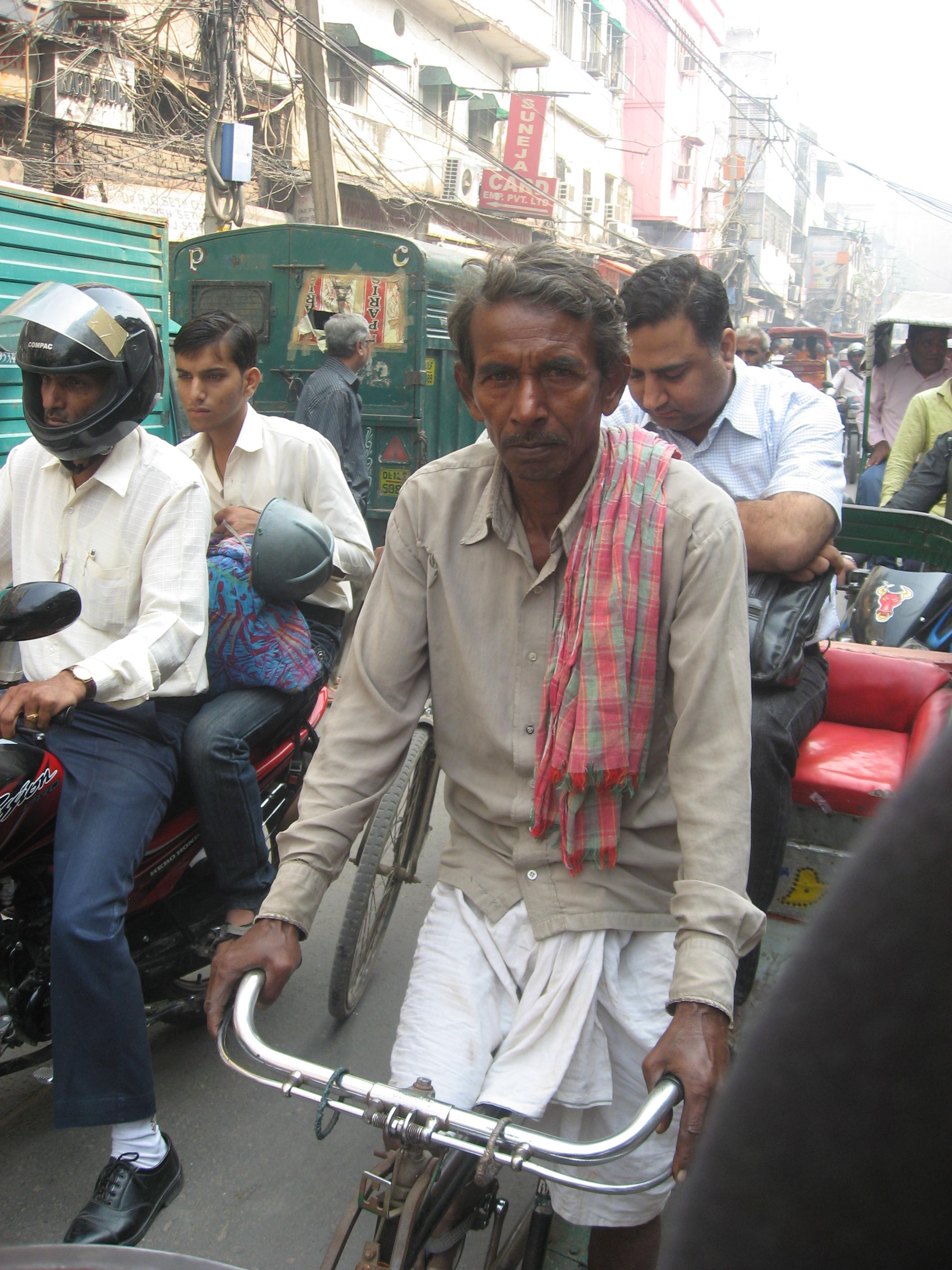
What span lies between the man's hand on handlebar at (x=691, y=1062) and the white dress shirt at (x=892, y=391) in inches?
264

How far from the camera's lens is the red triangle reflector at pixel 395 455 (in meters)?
8.64

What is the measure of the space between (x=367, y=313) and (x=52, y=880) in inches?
278

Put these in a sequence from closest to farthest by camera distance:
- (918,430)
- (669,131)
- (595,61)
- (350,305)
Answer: (918,430)
(350,305)
(595,61)
(669,131)

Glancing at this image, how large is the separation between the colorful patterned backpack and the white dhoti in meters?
1.23

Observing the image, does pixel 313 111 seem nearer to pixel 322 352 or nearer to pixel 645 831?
pixel 322 352

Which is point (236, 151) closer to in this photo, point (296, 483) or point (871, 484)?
point (871, 484)

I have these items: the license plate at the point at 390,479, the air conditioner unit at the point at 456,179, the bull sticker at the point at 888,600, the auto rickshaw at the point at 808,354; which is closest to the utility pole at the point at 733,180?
the auto rickshaw at the point at 808,354

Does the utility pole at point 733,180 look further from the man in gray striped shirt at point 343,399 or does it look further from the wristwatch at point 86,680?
the wristwatch at point 86,680

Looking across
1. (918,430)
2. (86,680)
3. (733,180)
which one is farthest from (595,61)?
(86,680)

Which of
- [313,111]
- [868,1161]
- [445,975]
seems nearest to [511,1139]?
[445,975]

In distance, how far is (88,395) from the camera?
2.43m

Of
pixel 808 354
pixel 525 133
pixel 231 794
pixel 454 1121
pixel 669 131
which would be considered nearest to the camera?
pixel 454 1121

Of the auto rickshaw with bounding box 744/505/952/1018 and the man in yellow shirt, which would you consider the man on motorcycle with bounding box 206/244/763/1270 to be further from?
the man in yellow shirt

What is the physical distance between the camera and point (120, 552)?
2494 mm
